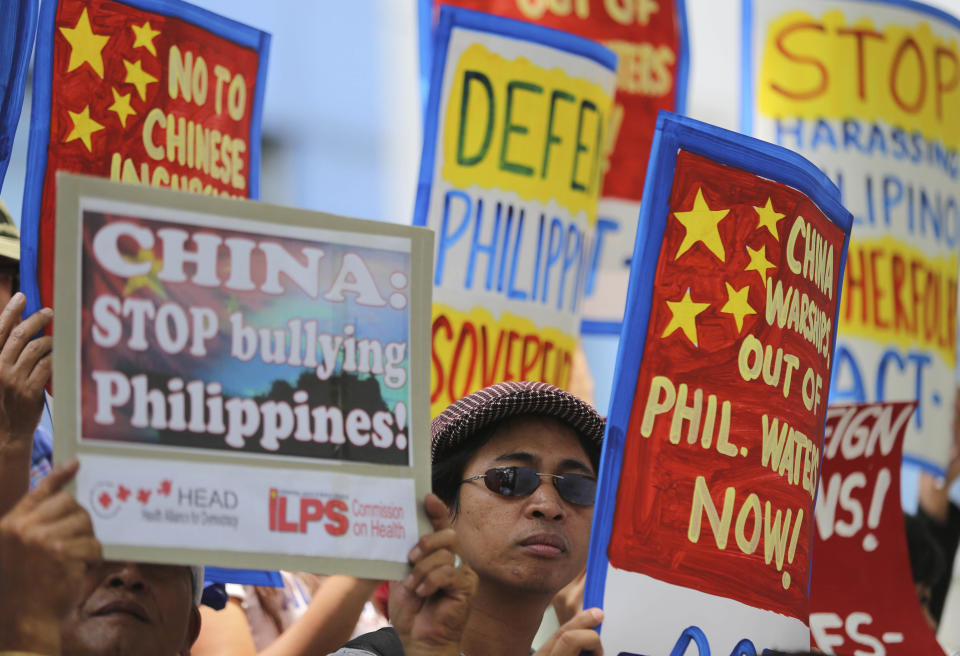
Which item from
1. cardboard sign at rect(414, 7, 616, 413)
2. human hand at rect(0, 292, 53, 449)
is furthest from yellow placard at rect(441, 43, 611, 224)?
human hand at rect(0, 292, 53, 449)

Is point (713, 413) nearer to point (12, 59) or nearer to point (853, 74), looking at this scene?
point (12, 59)

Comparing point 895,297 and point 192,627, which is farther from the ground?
point 895,297

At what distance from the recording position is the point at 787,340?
7.36ft

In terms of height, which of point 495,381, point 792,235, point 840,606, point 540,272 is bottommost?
point 840,606

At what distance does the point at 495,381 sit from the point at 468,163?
20.2 inches

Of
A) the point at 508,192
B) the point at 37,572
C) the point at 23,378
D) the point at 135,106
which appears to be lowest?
the point at 37,572

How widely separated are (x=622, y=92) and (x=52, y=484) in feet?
9.73

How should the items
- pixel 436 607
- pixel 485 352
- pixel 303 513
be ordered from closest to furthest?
pixel 303 513 < pixel 436 607 < pixel 485 352

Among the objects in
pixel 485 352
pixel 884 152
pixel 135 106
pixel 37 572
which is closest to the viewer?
pixel 37 572

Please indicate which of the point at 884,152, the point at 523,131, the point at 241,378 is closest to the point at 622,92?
the point at 884,152

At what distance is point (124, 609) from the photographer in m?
1.83

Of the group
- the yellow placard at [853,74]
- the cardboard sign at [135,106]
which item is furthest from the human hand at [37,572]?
the yellow placard at [853,74]

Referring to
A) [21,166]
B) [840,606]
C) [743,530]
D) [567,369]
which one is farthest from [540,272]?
[21,166]

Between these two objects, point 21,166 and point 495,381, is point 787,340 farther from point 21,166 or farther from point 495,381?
point 21,166
